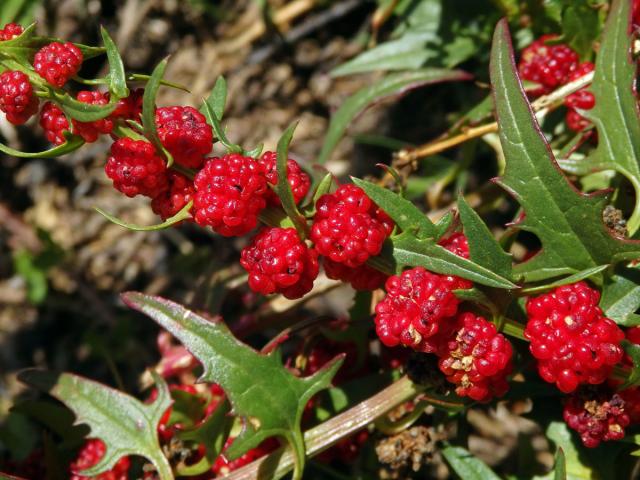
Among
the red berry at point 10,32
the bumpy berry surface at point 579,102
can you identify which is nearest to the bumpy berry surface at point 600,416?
the bumpy berry surface at point 579,102

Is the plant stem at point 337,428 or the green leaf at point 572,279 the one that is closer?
the green leaf at point 572,279

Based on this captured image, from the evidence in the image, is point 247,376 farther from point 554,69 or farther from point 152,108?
point 554,69

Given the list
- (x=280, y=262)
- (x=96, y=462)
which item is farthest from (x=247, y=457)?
(x=280, y=262)

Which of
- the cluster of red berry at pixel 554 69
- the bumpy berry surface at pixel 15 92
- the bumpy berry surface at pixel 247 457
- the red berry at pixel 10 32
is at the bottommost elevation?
the bumpy berry surface at pixel 247 457

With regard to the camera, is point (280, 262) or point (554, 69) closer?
point (280, 262)

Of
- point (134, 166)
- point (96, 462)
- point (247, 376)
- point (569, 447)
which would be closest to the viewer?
point (134, 166)

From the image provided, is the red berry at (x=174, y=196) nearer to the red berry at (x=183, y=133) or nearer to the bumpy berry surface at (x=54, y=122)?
the red berry at (x=183, y=133)
